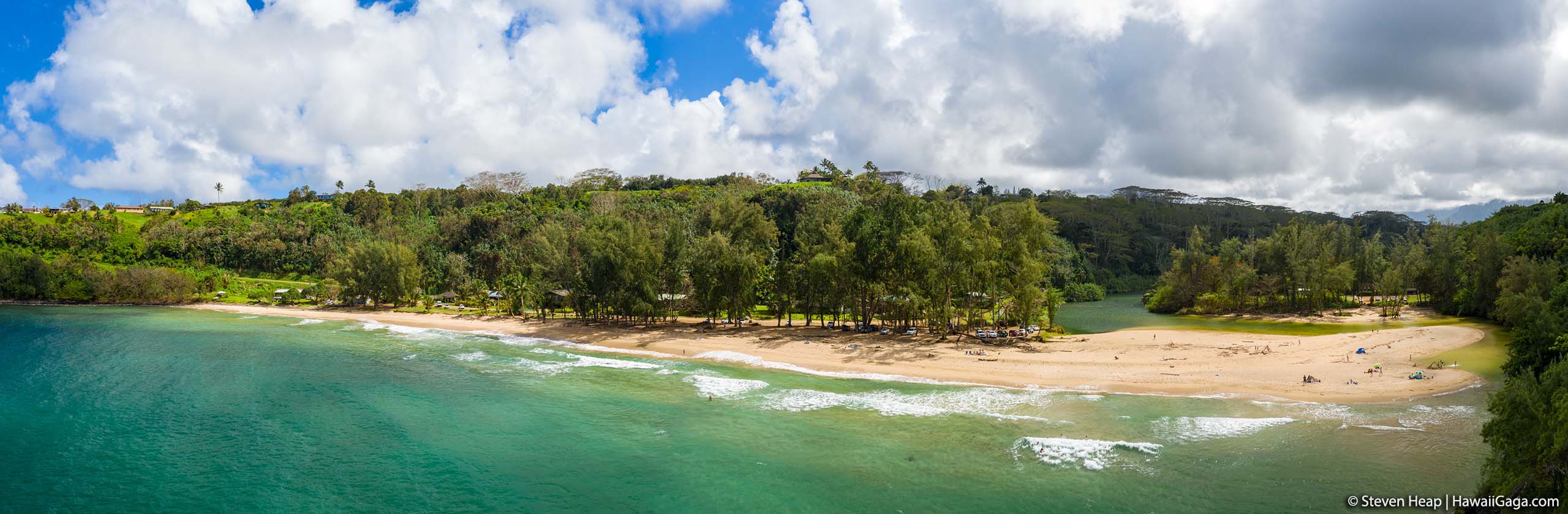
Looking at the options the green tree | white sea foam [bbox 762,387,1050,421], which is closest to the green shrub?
white sea foam [bbox 762,387,1050,421]

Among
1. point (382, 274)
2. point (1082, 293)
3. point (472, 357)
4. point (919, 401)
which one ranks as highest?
point (382, 274)

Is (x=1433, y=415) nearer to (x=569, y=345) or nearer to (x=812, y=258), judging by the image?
(x=812, y=258)

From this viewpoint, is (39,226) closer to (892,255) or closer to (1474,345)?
(892,255)

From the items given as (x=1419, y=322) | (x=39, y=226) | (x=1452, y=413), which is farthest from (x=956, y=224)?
(x=39, y=226)

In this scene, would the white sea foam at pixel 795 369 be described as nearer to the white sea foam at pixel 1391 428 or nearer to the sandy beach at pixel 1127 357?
the sandy beach at pixel 1127 357

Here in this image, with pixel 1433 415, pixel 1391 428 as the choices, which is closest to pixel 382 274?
pixel 1391 428
